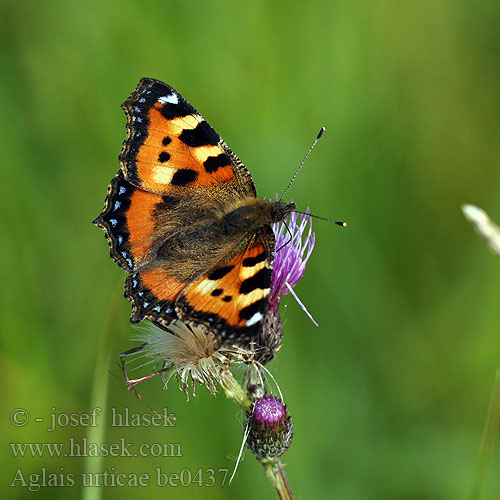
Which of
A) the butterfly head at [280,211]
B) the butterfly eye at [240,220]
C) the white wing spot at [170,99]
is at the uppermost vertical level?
the white wing spot at [170,99]

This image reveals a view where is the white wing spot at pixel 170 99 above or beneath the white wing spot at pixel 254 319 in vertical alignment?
above

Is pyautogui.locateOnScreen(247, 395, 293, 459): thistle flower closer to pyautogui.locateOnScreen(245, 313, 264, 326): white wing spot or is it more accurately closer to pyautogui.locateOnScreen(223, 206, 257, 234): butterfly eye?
pyautogui.locateOnScreen(245, 313, 264, 326): white wing spot

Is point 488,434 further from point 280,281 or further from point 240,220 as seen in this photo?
point 240,220

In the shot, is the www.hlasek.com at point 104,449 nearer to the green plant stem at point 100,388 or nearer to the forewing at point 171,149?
the green plant stem at point 100,388

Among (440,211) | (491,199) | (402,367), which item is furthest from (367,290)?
(491,199)

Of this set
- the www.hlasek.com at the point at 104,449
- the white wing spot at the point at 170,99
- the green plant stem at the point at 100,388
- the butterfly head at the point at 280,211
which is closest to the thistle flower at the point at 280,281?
the butterfly head at the point at 280,211

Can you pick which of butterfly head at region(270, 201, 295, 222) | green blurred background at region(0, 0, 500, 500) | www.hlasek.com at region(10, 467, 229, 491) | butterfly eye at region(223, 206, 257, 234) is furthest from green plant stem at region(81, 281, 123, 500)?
green blurred background at region(0, 0, 500, 500)
